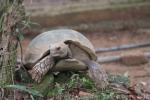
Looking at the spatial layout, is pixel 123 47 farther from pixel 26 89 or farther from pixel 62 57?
pixel 26 89

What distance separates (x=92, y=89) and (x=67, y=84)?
0.92 ft

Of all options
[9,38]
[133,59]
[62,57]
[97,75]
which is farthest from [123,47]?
[9,38]

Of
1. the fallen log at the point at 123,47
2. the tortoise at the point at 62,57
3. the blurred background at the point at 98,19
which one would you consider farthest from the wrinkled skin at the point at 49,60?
the blurred background at the point at 98,19

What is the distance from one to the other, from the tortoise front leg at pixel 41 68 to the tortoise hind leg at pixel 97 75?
36 cm

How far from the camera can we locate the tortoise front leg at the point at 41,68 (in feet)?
13.9

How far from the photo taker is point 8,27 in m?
4.02

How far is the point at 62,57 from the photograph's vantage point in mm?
4270

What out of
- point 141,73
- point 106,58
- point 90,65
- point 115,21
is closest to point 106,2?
point 115,21

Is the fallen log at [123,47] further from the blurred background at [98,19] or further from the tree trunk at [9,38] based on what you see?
the tree trunk at [9,38]

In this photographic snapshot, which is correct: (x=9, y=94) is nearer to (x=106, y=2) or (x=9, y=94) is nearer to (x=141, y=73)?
(x=141, y=73)

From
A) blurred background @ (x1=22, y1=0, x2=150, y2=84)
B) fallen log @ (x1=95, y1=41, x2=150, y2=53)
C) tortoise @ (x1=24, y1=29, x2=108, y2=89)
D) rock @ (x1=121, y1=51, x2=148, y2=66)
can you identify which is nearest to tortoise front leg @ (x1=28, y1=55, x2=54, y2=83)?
tortoise @ (x1=24, y1=29, x2=108, y2=89)

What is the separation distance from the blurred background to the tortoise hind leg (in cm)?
308

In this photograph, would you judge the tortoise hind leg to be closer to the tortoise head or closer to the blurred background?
the tortoise head

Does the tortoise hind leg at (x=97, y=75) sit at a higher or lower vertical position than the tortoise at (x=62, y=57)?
lower
